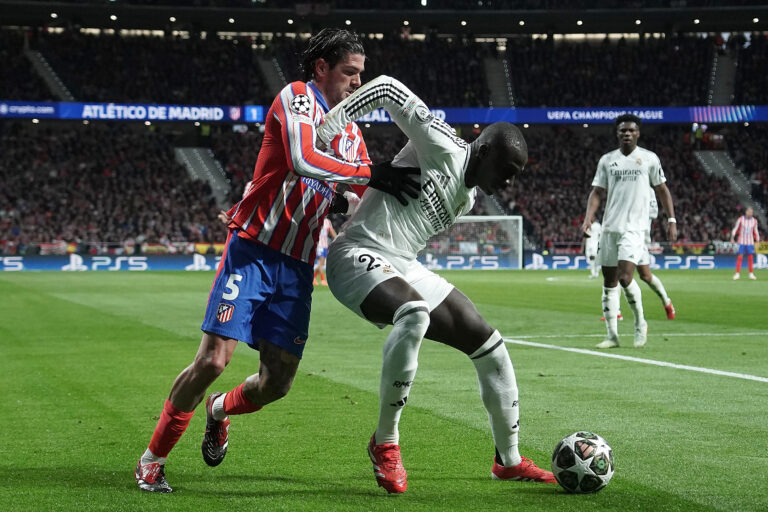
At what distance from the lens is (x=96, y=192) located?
45.1 meters

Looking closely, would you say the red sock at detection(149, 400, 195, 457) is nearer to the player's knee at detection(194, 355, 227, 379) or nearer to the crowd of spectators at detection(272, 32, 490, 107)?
the player's knee at detection(194, 355, 227, 379)

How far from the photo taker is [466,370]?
364 inches

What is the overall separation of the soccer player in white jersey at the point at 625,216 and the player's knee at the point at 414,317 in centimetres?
701

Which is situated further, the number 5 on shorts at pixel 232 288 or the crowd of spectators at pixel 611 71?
the crowd of spectators at pixel 611 71

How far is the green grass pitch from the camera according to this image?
4.49 metres

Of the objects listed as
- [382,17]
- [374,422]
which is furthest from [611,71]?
[374,422]

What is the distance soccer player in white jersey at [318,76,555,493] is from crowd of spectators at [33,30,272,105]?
44.4 metres

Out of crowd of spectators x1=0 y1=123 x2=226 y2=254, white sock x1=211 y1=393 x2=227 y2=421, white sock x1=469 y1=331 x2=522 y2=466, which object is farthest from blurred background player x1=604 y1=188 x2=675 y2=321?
crowd of spectators x1=0 y1=123 x2=226 y2=254

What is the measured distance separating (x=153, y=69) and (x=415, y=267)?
4672 centimetres

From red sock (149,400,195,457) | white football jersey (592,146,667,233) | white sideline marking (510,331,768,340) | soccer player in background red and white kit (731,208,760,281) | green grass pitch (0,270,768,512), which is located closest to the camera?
green grass pitch (0,270,768,512)

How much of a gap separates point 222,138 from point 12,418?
146 feet

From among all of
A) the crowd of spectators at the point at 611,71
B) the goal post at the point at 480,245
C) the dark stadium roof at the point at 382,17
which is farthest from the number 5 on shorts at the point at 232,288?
the crowd of spectators at the point at 611,71

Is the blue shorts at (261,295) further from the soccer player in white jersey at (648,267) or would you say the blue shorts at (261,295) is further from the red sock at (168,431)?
the soccer player in white jersey at (648,267)

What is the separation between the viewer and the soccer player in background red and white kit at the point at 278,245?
4641 millimetres
